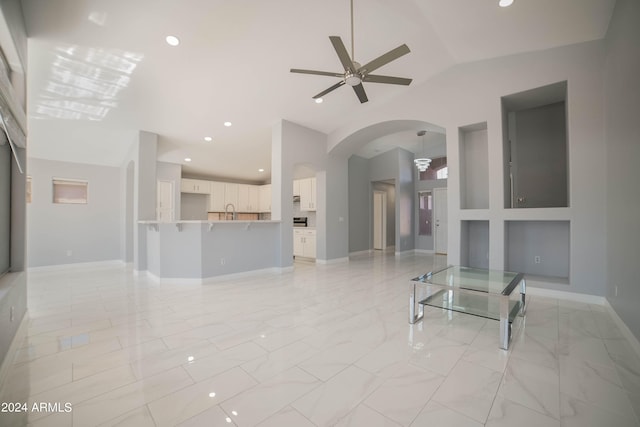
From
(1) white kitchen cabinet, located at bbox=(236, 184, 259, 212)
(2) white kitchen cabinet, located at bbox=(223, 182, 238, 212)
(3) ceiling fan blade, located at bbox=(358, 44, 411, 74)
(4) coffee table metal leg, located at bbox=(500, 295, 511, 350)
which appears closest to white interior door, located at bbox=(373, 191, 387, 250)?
(1) white kitchen cabinet, located at bbox=(236, 184, 259, 212)

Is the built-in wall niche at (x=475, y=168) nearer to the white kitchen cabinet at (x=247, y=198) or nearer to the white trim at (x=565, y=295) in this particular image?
the white trim at (x=565, y=295)

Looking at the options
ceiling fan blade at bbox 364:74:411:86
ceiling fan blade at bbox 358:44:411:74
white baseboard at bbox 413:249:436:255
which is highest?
ceiling fan blade at bbox 358:44:411:74

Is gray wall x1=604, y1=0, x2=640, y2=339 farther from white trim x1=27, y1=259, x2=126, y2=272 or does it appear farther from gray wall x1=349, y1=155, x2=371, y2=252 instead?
white trim x1=27, y1=259, x2=126, y2=272

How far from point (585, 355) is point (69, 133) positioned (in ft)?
26.7

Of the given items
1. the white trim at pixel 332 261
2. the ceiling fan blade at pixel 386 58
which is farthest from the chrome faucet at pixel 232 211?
the ceiling fan blade at pixel 386 58

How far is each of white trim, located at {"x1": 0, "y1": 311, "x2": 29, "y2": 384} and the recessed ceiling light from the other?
10.8 ft

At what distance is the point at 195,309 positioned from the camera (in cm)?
324

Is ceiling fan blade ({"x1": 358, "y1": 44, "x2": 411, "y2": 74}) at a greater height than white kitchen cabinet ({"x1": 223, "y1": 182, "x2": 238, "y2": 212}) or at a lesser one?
greater

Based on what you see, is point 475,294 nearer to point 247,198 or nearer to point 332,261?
point 332,261

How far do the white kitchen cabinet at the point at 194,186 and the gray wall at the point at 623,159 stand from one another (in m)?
8.75

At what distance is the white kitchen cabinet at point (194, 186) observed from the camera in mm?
8078

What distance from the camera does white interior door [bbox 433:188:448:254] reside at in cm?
845

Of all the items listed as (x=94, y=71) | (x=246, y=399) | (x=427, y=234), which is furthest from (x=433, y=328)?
(x=427, y=234)

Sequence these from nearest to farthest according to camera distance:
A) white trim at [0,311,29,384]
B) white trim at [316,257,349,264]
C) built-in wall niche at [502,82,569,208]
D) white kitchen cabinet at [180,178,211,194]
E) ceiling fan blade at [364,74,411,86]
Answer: white trim at [0,311,29,384], ceiling fan blade at [364,74,411,86], built-in wall niche at [502,82,569,208], white trim at [316,257,349,264], white kitchen cabinet at [180,178,211,194]
